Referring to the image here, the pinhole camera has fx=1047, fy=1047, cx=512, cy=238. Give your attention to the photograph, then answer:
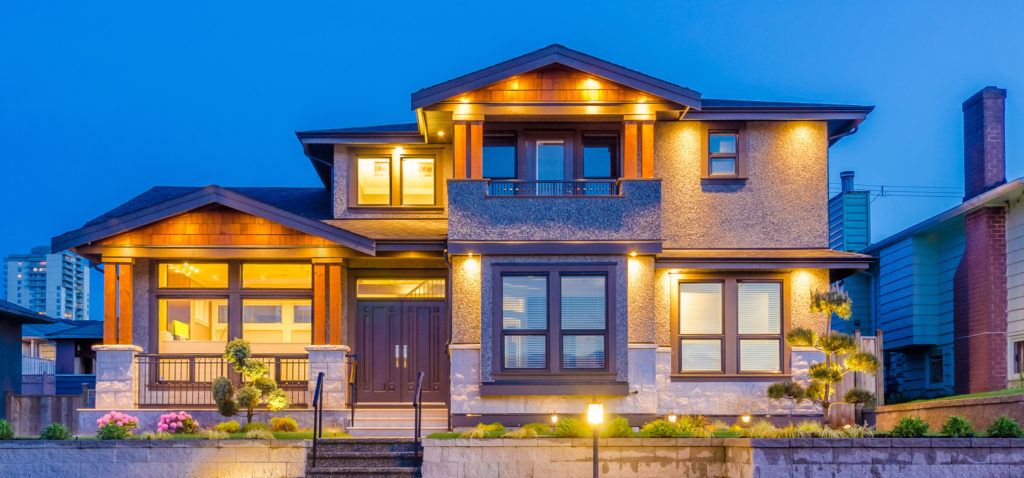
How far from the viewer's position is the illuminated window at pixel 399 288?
1883 centimetres

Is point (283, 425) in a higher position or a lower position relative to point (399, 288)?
lower

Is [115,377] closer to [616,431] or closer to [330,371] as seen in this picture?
[330,371]

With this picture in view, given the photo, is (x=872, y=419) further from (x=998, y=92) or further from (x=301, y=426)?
(x=301, y=426)

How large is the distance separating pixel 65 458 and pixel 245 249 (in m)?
4.60

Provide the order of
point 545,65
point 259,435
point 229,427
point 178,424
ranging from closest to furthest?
point 259,435, point 229,427, point 178,424, point 545,65

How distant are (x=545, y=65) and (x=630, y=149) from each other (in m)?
1.94

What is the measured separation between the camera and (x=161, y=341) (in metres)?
18.5

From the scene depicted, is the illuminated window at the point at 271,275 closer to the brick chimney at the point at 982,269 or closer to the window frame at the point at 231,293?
the window frame at the point at 231,293

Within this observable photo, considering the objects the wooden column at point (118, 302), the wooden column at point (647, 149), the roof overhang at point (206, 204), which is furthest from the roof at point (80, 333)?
the wooden column at point (647, 149)

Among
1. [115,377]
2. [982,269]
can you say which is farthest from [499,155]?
[982,269]

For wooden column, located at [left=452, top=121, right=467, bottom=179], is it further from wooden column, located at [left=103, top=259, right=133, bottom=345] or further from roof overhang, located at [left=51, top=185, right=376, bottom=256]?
wooden column, located at [left=103, top=259, right=133, bottom=345]

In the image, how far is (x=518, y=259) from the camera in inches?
658


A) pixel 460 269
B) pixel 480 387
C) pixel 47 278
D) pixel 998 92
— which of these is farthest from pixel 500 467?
pixel 47 278

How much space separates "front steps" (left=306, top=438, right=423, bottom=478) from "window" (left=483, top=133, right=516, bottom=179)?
17.8 feet
